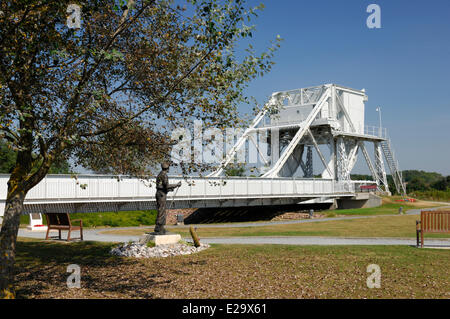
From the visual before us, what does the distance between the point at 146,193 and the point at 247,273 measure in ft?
58.4

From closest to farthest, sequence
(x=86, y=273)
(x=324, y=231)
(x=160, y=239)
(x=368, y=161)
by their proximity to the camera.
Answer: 1. (x=86, y=273)
2. (x=160, y=239)
3. (x=324, y=231)
4. (x=368, y=161)

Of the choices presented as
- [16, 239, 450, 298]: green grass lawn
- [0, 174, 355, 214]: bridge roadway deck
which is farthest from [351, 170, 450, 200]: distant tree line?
[16, 239, 450, 298]: green grass lawn

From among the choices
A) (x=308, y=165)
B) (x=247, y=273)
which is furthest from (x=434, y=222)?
(x=308, y=165)

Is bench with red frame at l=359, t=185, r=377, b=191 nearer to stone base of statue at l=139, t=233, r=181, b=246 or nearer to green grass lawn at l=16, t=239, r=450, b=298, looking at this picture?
green grass lawn at l=16, t=239, r=450, b=298

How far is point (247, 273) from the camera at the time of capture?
9.25m

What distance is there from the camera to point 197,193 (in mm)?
28906

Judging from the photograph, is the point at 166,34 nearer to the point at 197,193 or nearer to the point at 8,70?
the point at 8,70

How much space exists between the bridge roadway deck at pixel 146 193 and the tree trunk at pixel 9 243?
297 inches

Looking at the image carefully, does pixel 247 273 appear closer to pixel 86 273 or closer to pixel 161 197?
pixel 86 273

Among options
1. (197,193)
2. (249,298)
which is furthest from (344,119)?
(249,298)

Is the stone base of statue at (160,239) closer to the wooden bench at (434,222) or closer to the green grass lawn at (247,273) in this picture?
the green grass lawn at (247,273)

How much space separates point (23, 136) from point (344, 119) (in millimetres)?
45821

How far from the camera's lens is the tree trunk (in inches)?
277
